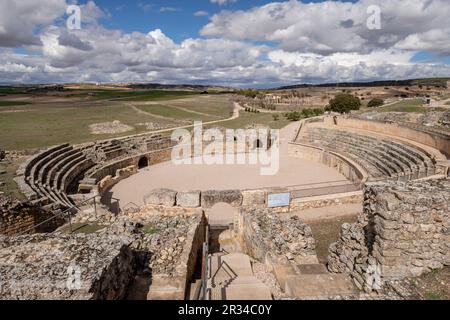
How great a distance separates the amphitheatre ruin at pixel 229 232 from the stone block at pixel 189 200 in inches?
1.8

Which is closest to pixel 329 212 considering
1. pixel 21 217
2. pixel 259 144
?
pixel 21 217

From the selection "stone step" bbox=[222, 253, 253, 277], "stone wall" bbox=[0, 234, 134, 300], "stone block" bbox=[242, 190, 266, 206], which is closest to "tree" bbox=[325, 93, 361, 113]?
"stone block" bbox=[242, 190, 266, 206]

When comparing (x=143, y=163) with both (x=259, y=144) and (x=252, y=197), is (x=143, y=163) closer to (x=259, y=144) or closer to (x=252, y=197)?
(x=259, y=144)

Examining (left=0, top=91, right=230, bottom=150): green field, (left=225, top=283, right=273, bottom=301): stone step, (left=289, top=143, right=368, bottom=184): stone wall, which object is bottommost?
(left=225, top=283, right=273, bottom=301): stone step

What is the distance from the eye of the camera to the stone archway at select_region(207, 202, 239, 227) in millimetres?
13837

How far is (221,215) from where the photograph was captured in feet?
49.1

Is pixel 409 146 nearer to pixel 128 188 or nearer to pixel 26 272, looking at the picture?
pixel 128 188

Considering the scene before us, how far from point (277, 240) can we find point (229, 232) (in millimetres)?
3792

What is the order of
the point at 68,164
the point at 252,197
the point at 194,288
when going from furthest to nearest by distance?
the point at 68,164 < the point at 252,197 < the point at 194,288

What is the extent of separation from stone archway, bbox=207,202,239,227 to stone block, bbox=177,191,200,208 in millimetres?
1053

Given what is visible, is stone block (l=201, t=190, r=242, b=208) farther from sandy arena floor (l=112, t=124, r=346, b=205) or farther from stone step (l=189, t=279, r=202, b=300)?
stone step (l=189, t=279, r=202, b=300)

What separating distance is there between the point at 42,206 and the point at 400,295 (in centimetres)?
1318

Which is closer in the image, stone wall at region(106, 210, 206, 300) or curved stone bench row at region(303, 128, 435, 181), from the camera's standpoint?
stone wall at region(106, 210, 206, 300)

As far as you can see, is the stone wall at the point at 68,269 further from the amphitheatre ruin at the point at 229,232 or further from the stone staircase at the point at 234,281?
the stone staircase at the point at 234,281
